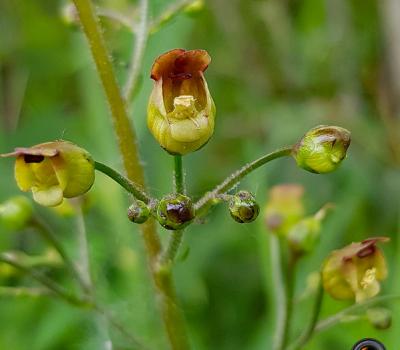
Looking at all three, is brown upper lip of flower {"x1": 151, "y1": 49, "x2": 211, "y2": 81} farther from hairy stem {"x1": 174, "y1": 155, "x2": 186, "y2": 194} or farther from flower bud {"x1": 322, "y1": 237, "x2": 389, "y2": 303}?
flower bud {"x1": 322, "y1": 237, "x2": 389, "y2": 303}

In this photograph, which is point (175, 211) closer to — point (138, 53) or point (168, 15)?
point (138, 53)

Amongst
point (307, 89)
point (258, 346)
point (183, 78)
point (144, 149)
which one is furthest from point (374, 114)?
point (183, 78)

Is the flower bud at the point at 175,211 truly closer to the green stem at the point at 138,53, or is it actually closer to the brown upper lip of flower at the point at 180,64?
the brown upper lip of flower at the point at 180,64

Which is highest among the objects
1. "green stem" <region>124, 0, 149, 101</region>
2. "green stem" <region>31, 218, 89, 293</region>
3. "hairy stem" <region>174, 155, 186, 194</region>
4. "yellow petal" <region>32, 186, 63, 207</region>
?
"green stem" <region>124, 0, 149, 101</region>

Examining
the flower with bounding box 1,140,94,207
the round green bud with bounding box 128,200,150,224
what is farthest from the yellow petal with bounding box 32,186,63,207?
the round green bud with bounding box 128,200,150,224

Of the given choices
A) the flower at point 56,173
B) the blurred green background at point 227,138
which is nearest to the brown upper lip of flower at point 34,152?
the flower at point 56,173

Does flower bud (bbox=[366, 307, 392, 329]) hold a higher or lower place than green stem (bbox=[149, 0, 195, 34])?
lower
